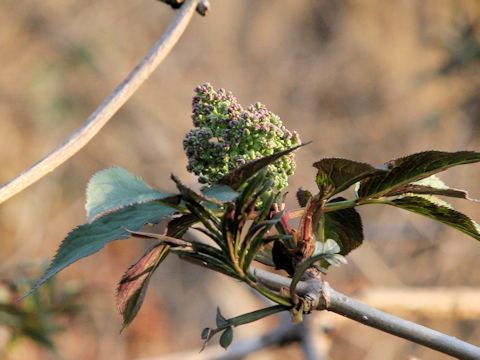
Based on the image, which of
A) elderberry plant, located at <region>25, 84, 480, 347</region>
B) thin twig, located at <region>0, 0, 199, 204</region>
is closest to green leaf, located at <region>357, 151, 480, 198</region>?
elderberry plant, located at <region>25, 84, 480, 347</region>

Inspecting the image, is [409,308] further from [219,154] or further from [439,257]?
[439,257]

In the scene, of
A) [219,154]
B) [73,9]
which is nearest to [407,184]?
[219,154]

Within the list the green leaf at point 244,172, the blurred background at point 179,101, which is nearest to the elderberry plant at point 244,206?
the green leaf at point 244,172

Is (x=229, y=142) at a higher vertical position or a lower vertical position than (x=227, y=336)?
higher

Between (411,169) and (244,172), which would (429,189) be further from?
(244,172)

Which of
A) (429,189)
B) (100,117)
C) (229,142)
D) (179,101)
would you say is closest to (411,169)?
(429,189)
